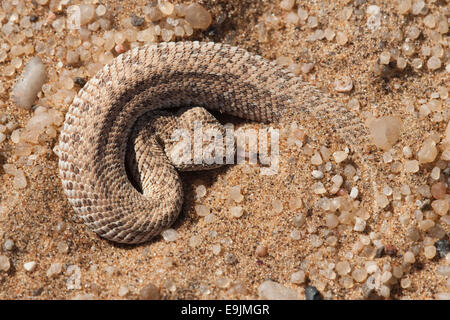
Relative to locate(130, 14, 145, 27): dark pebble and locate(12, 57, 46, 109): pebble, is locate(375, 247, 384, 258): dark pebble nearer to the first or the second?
locate(130, 14, 145, 27): dark pebble

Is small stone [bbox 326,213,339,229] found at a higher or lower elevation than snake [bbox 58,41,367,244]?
lower

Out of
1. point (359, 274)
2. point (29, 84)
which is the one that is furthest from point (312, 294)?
point (29, 84)

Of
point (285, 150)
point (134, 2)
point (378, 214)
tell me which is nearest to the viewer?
point (378, 214)

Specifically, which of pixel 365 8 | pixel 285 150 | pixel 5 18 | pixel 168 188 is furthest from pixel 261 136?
pixel 5 18

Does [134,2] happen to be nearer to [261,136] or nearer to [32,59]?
[32,59]

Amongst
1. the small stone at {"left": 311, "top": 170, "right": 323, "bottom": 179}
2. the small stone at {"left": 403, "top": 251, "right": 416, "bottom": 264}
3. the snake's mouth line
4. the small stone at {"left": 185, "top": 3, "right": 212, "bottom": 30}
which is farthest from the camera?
the small stone at {"left": 185, "top": 3, "right": 212, "bottom": 30}

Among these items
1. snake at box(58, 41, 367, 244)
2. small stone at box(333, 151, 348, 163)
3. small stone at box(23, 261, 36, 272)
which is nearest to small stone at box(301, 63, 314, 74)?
snake at box(58, 41, 367, 244)
